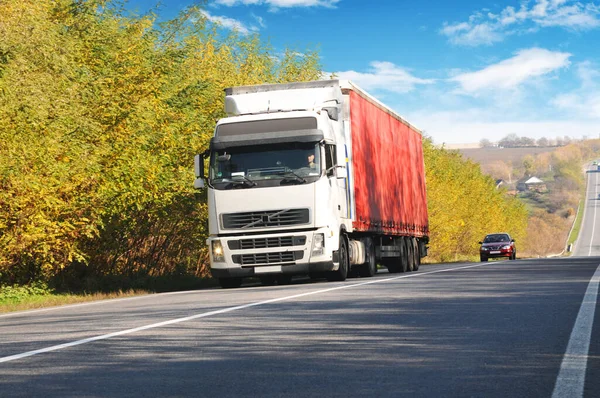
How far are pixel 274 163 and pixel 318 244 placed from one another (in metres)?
1.91

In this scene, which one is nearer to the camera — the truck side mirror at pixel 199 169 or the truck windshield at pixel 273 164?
the truck windshield at pixel 273 164

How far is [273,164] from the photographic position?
20609 mm

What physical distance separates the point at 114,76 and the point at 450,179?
6441 centimetres

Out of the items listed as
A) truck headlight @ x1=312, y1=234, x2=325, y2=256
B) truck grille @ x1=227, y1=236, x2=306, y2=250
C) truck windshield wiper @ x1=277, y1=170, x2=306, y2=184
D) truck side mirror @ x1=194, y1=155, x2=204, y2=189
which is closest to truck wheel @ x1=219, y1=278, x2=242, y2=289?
truck grille @ x1=227, y1=236, x2=306, y2=250

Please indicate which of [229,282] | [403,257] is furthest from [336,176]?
[403,257]

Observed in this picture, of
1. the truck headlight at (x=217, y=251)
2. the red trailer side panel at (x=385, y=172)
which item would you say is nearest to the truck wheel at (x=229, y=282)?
the truck headlight at (x=217, y=251)

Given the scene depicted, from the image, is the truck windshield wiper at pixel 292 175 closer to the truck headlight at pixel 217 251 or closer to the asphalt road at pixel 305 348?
the truck headlight at pixel 217 251

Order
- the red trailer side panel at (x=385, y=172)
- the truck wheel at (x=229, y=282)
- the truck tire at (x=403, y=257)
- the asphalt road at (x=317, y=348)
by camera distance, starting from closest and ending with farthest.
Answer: the asphalt road at (x=317, y=348)
the truck wheel at (x=229, y=282)
the red trailer side panel at (x=385, y=172)
the truck tire at (x=403, y=257)

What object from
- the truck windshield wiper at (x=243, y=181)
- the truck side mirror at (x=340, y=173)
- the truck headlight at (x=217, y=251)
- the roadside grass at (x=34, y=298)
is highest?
the truck side mirror at (x=340, y=173)

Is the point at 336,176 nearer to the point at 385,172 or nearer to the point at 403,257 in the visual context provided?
the point at 385,172

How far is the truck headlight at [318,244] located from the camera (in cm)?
2077

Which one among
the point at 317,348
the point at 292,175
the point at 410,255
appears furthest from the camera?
the point at 410,255

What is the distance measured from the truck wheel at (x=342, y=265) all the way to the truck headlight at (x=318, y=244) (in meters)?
0.87

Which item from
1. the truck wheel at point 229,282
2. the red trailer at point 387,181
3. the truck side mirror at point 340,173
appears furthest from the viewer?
the red trailer at point 387,181
